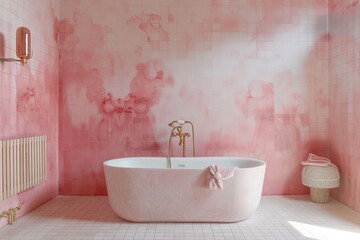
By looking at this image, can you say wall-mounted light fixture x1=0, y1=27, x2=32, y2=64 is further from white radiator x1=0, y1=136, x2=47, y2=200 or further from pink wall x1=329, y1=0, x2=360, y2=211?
pink wall x1=329, y1=0, x2=360, y2=211

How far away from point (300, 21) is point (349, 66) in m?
0.86

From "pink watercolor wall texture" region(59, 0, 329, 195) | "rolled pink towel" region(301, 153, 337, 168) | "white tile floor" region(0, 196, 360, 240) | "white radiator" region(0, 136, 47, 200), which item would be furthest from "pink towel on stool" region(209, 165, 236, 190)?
"white radiator" region(0, 136, 47, 200)

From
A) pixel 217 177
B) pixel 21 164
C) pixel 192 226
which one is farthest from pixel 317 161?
pixel 21 164

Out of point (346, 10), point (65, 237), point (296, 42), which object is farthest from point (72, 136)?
point (346, 10)

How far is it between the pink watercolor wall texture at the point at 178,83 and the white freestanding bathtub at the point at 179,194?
1006 millimetres

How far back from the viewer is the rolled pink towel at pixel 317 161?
3.37m

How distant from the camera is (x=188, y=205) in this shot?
8.74 feet

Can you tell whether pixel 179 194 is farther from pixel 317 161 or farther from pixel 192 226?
Answer: pixel 317 161

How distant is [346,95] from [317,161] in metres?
0.78

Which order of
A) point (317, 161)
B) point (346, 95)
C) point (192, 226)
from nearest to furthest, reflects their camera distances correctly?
point (192, 226)
point (346, 95)
point (317, 161)

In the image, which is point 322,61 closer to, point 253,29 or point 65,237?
point 253,29

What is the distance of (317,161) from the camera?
11.2 ft

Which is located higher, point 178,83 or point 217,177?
point 178,83

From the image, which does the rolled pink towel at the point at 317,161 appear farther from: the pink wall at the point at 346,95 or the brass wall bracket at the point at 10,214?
the brass wall bracket at the point at 10,214
